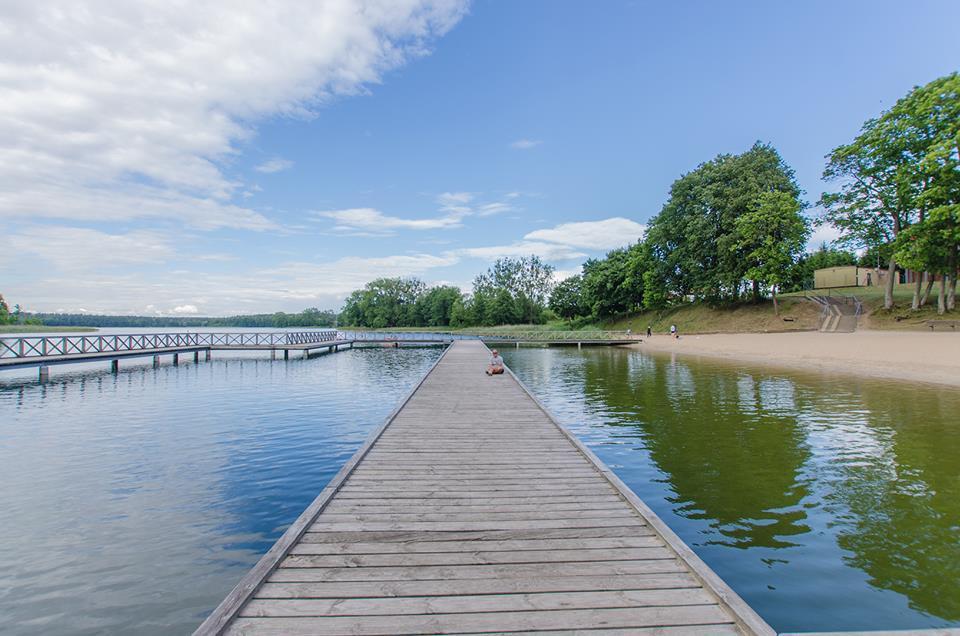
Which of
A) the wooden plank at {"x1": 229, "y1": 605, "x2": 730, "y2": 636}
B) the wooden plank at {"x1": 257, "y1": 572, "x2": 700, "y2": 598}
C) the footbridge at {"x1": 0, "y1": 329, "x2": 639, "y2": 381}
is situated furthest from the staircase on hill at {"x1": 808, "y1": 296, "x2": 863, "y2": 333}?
the wooden plank at {"x1": 229, "y1": 605, "x2": 730, "y2": 636}

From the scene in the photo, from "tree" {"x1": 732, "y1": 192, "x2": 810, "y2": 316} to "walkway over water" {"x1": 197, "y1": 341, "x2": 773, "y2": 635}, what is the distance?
36656 millimetres

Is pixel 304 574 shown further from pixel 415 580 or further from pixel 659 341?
pixel 659 341

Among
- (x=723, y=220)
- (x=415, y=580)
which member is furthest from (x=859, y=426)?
(x=723, y=220)

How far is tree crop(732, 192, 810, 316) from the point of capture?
3594 cm

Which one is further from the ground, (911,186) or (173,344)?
(911,186)

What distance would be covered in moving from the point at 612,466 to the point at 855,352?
21377 mm

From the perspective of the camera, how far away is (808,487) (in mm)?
7129

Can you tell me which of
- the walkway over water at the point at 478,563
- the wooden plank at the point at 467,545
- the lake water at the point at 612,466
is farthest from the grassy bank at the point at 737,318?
the wooden plank at the point at 467,545

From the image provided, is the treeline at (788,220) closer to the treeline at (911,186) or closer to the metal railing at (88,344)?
the treeline at (911,186)

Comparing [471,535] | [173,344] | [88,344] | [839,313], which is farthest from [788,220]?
A: [88,344]

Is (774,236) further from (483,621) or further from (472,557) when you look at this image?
(483,621)

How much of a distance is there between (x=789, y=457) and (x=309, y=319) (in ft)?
451

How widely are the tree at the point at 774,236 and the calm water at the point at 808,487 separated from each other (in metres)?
22.9

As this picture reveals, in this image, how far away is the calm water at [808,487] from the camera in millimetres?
4457
